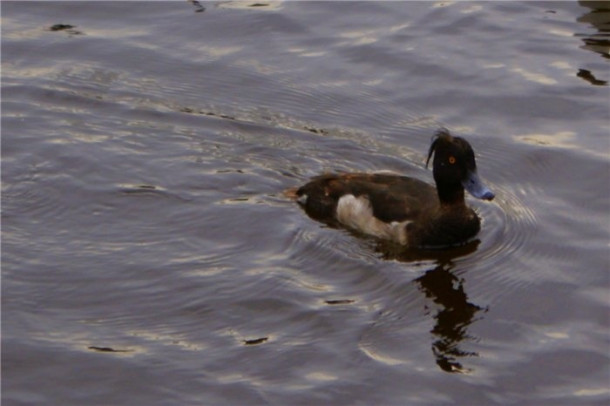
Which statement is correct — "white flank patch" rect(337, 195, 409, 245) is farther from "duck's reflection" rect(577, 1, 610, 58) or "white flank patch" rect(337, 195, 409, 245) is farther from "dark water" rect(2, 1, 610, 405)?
"duck's reflection" rect(577, 1, 610, 58)

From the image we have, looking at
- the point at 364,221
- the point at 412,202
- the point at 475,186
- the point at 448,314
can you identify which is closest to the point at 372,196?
the point at 364,221

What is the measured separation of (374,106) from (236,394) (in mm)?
5091

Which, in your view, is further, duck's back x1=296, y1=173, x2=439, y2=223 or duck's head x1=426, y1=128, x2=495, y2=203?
duck's back x1=296, y1=173, x2=439, y2=223

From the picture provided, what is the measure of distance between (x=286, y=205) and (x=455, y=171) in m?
1.43

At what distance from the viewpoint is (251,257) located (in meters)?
9.94

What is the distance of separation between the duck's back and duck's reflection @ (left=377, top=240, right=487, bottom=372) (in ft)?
1.16

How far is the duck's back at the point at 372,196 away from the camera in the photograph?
421 inches

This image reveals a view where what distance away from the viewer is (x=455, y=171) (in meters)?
10.6

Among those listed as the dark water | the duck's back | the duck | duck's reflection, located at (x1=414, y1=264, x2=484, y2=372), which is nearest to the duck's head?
the duck

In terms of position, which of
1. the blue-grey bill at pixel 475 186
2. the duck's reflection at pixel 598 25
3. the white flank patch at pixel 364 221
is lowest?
the white flank patch at pixel 364 221

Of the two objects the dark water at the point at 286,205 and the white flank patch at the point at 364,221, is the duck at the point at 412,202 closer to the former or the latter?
the white flank patch at the point at 364,221

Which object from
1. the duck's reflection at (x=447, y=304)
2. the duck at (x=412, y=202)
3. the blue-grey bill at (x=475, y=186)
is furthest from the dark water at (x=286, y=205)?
the blue-grey bill at (x=475, y=186)

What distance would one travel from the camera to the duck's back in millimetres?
10703

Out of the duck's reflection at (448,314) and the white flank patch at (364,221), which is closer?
the duck's reflection at (448,314)
